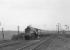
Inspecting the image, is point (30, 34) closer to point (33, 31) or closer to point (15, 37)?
point (33, 31)

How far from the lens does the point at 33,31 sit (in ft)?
174

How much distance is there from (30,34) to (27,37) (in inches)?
70.6

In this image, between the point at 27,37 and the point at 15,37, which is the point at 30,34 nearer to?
the point at 27,37

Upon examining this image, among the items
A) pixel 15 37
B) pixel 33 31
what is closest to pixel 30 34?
pixel 33 31

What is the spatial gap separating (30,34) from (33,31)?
138 centimetres

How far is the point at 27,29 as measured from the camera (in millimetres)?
51375

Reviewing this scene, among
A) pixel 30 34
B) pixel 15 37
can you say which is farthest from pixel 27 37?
pixel 15 37

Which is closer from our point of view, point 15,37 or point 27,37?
point 27,37

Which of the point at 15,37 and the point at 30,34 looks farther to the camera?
the point at 15,37

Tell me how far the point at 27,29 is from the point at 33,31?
104 inches

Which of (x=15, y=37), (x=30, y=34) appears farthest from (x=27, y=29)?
→ (x=15, y=37)

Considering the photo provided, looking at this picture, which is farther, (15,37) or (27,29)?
(15,37)

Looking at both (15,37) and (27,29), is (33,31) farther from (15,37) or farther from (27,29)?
(15,37)
